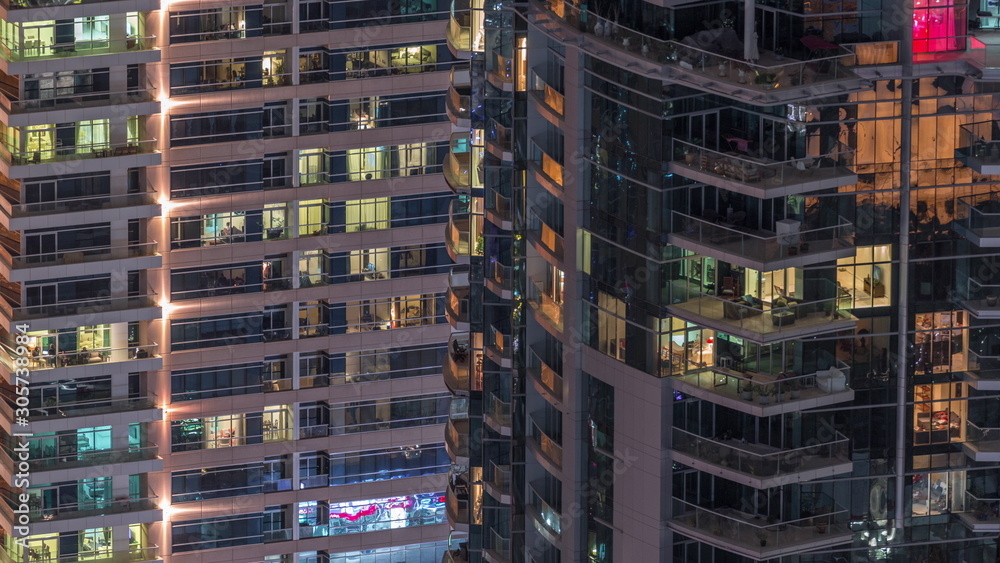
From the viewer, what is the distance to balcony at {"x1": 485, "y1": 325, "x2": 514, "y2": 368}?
104 meters

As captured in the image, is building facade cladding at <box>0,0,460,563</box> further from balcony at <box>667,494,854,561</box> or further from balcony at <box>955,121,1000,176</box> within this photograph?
balcony at <box>955,121,1000,176</box>

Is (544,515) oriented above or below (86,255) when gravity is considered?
below

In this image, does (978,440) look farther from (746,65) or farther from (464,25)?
(464,25)

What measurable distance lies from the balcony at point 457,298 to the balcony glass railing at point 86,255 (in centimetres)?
1460

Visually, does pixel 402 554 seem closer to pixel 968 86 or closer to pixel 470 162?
pixel 470 162

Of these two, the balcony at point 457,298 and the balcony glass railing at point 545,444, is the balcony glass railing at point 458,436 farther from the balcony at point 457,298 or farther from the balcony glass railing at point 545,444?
the balcony glass railing at point 545,444

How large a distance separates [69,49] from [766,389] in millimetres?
42933

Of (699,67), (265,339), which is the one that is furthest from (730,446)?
(265,339)

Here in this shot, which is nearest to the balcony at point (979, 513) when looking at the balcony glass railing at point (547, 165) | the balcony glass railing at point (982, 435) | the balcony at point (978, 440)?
the balcony at point (978, 440)

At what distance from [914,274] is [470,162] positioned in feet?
74.4

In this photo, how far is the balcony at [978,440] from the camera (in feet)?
308

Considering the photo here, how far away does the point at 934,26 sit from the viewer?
90500 mm

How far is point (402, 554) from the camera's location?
5162 inches

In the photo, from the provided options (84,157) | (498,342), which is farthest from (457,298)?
(84,157)
